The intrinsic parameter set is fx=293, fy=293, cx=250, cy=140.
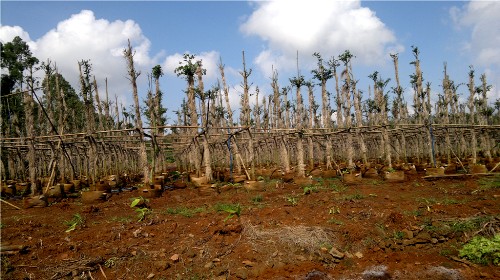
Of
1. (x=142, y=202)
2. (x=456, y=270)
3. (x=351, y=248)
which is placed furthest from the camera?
(x=142, y=202)

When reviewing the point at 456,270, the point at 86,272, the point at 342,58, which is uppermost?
the point at 342,58

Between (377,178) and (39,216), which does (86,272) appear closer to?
(39,216)

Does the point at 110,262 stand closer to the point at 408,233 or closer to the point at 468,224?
the point at 408,233

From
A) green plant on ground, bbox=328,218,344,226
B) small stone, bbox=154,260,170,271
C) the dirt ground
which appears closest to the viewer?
the dirt ground

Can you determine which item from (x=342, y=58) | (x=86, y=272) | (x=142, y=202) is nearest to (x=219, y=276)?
(x=86, y=272)

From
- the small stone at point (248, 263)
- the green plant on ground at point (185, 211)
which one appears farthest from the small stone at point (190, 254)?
the green plant on ground at point (185, 211)

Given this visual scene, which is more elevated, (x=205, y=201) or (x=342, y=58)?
(x=342, y=58)

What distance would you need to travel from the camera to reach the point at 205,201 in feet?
40.5

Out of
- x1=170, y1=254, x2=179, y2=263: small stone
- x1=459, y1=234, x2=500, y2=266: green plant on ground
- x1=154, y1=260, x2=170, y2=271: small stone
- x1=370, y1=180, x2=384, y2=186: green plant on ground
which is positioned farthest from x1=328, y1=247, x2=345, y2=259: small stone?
x1=370, y1=180, x2=384, y2=186: green plant on ground

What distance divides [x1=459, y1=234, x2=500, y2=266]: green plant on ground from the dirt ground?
0.59 ft

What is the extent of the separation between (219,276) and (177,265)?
3.39 ft

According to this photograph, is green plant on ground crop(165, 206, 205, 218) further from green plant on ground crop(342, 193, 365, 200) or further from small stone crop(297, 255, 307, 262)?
green plant on ground crop(342, 193, 365, 200)

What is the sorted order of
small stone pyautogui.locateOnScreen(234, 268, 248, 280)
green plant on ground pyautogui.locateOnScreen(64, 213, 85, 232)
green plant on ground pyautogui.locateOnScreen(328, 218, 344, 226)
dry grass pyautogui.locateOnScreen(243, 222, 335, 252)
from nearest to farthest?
small stone pyautogui.locateOnScreen(234, 268, 248, 280), dry grass pyautogui.locateOnScreen(243, 222, 335, 252), green plant on ground pyautogui.locateOnScreen(328, 218, 344, 226), green plant on ground pyautogui.locateOnScreen(64, 213, 85, 232)

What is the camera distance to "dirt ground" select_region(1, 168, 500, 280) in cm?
609
